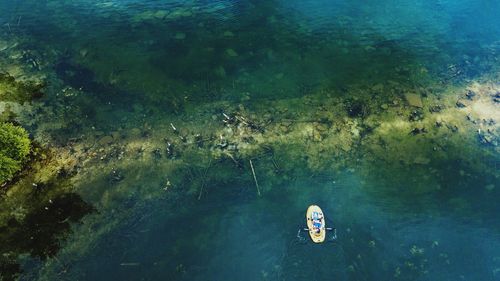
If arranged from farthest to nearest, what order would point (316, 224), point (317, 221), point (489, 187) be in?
point (489, 187) < point (317, 221) < point (316, 224)

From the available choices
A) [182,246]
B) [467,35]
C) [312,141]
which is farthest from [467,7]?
[182,246]

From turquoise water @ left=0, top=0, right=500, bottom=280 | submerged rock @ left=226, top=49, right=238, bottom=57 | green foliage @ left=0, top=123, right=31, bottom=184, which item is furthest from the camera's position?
submerged rock @ left=226, top=49, right=238, bottom=57

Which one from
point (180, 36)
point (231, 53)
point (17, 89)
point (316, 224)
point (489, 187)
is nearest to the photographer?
point (316, 224)

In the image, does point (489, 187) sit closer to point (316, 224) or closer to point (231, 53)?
point (316, 224)

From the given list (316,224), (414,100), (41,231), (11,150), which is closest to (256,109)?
(316,224)

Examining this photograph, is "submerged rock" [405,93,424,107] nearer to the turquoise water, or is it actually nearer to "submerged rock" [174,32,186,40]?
the turquoise water

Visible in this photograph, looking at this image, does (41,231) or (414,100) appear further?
(414,100)

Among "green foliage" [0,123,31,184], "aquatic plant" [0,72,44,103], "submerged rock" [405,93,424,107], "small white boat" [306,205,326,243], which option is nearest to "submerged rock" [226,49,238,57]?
"submerged rock" [405,93,424,107]

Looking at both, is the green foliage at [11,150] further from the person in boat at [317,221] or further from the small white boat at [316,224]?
the person in boat at [317,221]
